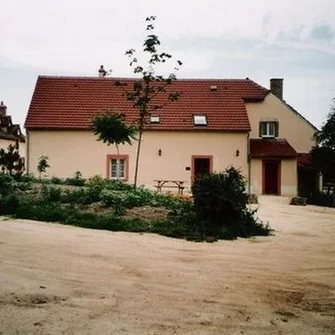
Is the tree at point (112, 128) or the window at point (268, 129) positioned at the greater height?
the window at point (268, 129)

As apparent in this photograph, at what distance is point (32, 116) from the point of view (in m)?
31.5

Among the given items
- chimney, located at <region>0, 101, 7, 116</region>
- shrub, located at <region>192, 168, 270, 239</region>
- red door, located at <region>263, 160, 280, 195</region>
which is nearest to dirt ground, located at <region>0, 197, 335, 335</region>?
shrub, located at <region>192, 168, 270, 239</region>

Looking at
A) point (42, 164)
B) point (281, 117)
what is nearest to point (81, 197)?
point (42, 164)

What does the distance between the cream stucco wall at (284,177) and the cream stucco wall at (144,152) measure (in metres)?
0.73

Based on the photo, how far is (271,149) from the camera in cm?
3169

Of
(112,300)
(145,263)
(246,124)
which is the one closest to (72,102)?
(246,124)

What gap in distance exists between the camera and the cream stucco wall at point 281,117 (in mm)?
34000

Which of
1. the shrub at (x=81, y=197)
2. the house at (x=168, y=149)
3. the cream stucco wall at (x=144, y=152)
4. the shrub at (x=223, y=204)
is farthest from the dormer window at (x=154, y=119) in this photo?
the shrub at (x=223, y=204)

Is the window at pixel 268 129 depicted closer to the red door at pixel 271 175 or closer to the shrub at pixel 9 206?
the red door at pixel 271 175

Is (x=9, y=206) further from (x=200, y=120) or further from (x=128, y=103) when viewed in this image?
(x=128, y=103)

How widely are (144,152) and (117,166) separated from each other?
1.89 metres

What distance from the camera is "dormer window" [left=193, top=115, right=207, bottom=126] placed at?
104 feet

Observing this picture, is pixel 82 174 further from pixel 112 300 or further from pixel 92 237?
pixel 112 300

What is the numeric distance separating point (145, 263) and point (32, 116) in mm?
24601
